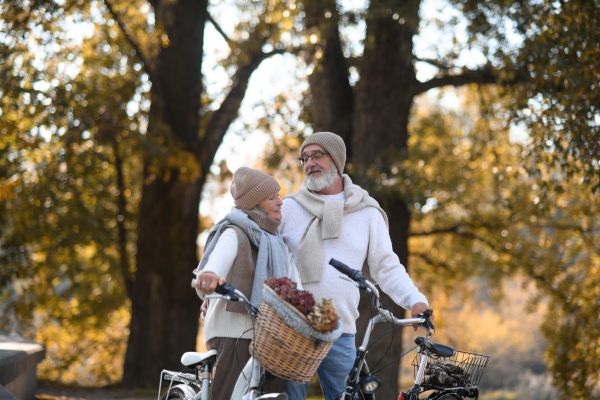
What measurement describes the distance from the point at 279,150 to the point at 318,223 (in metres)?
12.1

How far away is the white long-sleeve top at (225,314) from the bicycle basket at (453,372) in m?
0.87

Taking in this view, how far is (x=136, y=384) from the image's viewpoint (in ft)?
38.5

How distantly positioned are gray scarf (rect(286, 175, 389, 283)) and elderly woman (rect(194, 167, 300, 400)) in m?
0.21

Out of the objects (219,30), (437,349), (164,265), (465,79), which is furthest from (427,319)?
(219,30)

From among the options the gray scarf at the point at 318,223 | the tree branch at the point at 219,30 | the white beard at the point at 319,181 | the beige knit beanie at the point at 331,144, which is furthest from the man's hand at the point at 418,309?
the tree branch at the point at 219,30

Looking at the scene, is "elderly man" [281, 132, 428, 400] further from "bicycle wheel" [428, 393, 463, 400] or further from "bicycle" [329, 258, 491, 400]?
"bicycle wheel" [428, 393, 463, 400]

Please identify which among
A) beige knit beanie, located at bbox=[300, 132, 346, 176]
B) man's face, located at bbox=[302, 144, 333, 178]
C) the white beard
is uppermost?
beige knit beanie, located at bbox=[300, 132, 346, 176]

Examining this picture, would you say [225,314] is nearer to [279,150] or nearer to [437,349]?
Answer: [437,349]

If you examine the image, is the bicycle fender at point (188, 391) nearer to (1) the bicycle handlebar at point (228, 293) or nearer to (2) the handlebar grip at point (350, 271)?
(1) the bicycle handlebar at point (228, 293)

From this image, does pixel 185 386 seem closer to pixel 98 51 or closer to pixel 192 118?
pixel 192 118

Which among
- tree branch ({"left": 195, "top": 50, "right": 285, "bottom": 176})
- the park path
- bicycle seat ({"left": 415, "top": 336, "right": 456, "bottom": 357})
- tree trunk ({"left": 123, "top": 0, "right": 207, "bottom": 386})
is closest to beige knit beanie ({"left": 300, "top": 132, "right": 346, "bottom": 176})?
bicycle seat ({"left": 415, "top": 336, "right": 456, "bottom": 357})

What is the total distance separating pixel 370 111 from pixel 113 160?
18.1 ft

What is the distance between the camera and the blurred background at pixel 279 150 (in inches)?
363

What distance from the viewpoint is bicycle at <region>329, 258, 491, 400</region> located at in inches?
149
